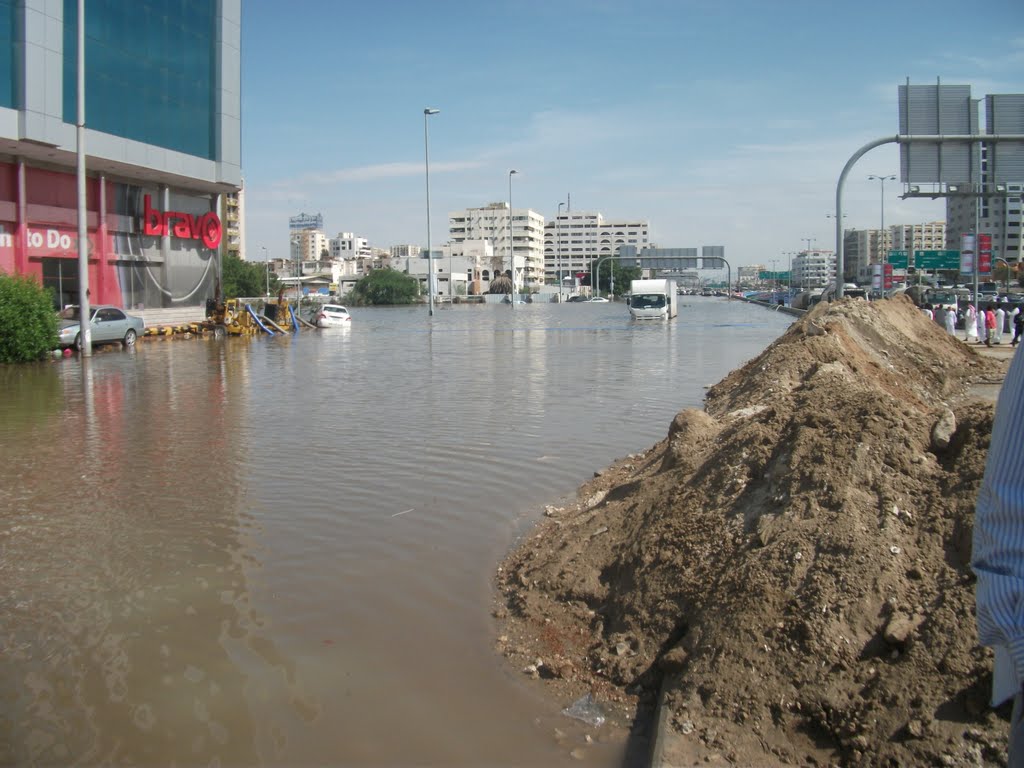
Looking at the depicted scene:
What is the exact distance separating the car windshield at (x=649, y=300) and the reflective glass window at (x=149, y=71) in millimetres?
25236

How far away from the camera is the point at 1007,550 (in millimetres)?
2115

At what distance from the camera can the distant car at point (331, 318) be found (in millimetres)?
49094

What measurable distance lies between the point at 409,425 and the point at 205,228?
33.4m

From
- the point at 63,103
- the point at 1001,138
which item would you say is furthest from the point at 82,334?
the point at 1001,138

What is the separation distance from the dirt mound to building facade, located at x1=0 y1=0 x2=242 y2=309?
1047 inches

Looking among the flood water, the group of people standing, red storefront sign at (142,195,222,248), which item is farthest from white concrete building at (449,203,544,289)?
the flood water

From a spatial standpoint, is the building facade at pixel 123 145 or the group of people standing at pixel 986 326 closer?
the group of people standing at pixel 986 326

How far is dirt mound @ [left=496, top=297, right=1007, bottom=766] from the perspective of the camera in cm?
359

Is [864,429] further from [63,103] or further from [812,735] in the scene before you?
[63,103]

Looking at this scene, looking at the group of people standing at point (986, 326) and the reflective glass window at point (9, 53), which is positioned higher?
the reflective glass window at point (9, 53)

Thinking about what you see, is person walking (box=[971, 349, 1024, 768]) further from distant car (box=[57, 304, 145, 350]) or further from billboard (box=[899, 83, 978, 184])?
distant car (box=[57, 304, 145, 350])

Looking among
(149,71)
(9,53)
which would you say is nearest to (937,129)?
(9,53)

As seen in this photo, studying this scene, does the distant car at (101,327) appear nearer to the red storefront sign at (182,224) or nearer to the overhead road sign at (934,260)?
the red storefront sign at (182,224)

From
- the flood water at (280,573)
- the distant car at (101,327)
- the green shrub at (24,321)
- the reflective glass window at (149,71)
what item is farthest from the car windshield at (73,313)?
the flood water at (280,573)
